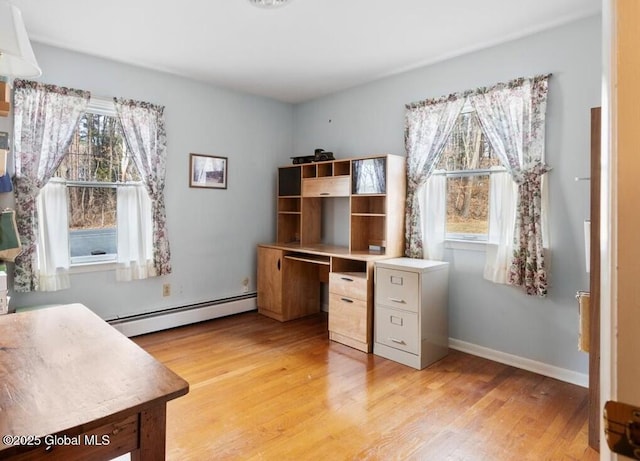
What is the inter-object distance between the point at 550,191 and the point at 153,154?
3336 millimetres

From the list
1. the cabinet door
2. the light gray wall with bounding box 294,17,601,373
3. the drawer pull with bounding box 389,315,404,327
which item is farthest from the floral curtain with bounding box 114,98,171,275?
the light gray wall with bounding box 294,17,601,373

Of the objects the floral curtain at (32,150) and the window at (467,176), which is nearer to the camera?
the floral curtain at (32,150)

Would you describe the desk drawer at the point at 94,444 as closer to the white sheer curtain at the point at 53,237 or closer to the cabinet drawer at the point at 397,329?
the cabinet drawer at the point at 397,329

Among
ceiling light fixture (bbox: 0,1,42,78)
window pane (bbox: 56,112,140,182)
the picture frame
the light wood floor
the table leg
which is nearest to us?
the table leg

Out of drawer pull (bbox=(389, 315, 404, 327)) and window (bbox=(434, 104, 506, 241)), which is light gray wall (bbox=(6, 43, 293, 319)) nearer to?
drawer pull (bbox=(389, 315, 404, 327))

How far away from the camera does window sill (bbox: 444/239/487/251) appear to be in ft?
10.1

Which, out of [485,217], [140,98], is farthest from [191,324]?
[485,217]

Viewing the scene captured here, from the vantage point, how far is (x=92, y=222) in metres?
3.33

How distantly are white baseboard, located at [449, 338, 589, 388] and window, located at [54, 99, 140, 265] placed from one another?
3196mm

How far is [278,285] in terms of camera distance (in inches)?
159

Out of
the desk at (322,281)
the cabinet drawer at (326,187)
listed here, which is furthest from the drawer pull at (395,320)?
the cabinet drawer at (326,187)

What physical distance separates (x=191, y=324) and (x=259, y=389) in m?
1.65

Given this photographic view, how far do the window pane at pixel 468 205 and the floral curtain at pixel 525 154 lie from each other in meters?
0.29

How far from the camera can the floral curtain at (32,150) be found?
288cm
